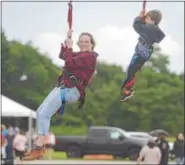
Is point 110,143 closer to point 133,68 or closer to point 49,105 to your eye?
point 133,68

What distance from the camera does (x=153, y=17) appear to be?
8125mm

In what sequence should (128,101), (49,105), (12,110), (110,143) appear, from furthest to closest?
(128,101), (110,143), (12,110), (49,105)

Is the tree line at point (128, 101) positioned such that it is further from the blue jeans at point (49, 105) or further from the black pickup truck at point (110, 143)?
the blue jeans at point (49, 105)

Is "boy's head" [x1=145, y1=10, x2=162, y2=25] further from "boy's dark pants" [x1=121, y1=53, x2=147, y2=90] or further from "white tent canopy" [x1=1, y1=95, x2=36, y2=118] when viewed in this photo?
"white tent canopy" [x1=1, y1=95, x2=36, y2=118]

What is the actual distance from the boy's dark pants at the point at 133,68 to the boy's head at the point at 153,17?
0.41 m

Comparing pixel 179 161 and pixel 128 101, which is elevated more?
pixel 128 101

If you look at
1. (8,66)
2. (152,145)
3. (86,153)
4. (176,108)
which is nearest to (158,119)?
(176,108)

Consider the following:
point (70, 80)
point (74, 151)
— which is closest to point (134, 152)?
point (74, 151)

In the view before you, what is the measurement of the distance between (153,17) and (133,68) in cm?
62

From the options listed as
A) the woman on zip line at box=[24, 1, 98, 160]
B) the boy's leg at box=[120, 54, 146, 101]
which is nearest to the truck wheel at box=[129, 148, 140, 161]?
the boy's leg at box=[120, 54, 146, 101]

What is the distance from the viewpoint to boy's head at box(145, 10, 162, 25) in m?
8.09

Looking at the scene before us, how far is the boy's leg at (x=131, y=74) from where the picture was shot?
27.3 ft

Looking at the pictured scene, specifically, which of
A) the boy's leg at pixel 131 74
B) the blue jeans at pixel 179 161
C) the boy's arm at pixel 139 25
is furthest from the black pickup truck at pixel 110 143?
the boy's arm at pixel 139 25

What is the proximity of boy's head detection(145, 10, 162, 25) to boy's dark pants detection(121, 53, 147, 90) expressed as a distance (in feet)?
1.33
